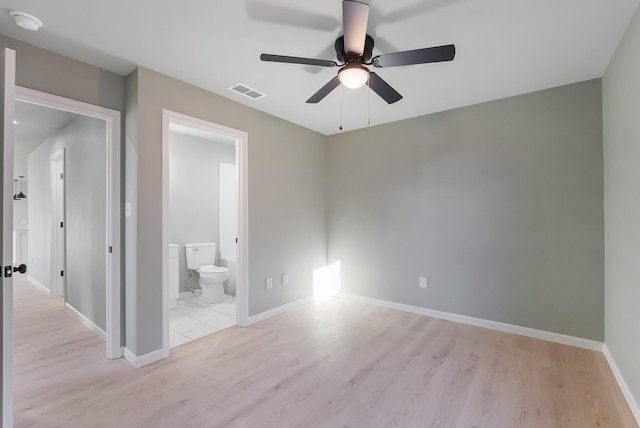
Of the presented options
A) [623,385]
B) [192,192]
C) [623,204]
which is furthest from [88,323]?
[623,204]

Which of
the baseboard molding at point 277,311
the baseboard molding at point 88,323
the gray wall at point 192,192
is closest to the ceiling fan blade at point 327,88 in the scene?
the baseboard molding at point 277,311

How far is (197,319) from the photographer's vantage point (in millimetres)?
3475

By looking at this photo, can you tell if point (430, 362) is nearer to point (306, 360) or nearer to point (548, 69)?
point (306, 360)

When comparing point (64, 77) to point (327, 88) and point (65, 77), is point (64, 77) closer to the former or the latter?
point (65, 77)

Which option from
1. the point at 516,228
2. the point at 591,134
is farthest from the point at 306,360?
the point at 591,134

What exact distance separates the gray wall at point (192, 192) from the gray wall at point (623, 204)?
15.5 feet

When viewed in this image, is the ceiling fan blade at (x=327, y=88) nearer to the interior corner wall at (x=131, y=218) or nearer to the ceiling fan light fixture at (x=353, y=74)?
the ceiling fan light fixture at (x=353, y=74)

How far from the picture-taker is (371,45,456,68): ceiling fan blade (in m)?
1.65

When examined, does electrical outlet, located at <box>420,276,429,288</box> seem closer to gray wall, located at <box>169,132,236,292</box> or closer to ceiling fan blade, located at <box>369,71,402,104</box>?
ceiling fan blade, located at <box>369,71,402,104</box>

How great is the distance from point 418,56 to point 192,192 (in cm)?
389

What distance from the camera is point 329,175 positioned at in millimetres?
4492

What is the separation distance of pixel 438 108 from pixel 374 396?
2977mm

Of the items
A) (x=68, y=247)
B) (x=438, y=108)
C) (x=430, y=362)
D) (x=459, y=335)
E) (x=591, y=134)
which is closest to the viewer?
(x=430, y=362)

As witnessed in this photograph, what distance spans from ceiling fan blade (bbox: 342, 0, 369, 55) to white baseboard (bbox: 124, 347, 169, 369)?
277 cm
